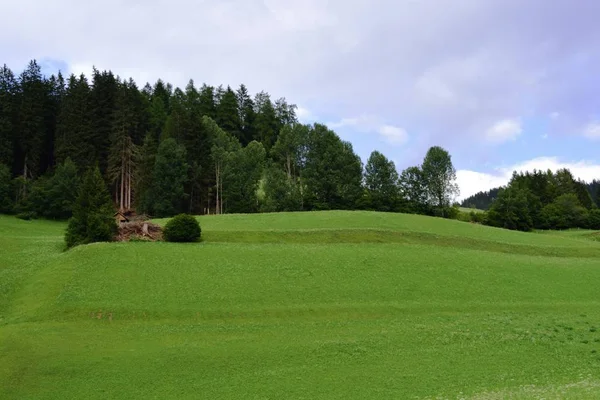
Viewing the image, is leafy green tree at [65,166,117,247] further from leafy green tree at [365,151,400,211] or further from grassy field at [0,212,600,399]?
leafy green tree at [365,151,400,211]

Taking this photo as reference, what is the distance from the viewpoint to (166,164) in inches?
3007

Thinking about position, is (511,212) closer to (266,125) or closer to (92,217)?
(266,125)

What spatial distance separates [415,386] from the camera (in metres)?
17.8

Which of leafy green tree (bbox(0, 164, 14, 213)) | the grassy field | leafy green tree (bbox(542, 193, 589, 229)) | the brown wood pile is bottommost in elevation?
the grassy field

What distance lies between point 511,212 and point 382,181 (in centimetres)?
2692

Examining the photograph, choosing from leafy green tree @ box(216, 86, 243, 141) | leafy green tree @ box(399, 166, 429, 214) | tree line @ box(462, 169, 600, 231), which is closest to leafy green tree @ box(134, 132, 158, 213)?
leafy green tree @ box(216, 86, 243, 141)

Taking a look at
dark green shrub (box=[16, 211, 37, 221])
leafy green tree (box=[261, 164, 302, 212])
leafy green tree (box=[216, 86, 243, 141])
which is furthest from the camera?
leafy green tree (box=[216, 86, 243, 141])

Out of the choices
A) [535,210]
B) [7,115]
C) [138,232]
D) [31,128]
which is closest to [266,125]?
[31,128]

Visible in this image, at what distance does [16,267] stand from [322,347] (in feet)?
93.9

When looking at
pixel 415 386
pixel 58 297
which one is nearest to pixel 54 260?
pixel 58 297

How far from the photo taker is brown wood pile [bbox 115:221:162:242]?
43750mm

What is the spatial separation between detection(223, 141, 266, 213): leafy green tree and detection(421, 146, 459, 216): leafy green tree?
35.4 m

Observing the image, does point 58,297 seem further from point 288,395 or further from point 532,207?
point 532,207

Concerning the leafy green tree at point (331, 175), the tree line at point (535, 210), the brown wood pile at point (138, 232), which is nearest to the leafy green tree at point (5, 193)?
the brown wood pile at point (138, 232)
